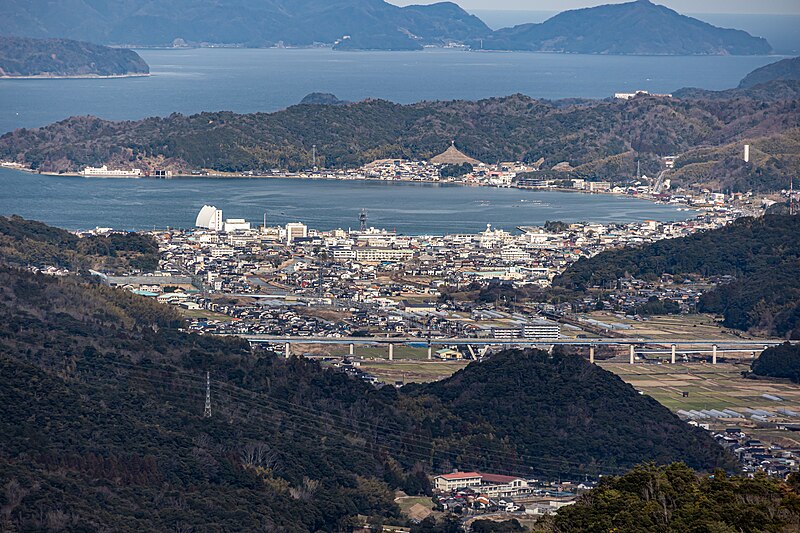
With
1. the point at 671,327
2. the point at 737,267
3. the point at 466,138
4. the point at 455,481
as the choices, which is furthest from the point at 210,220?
the point at 455,481

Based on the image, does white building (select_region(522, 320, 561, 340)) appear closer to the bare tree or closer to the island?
the bare tree

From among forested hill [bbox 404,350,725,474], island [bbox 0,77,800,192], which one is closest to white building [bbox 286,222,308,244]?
forested hill [bbox 404,350,725,474]

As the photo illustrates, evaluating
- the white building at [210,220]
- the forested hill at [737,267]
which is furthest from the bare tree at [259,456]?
the white building at [210,220]

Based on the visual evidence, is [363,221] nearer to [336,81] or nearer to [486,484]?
[486,484]

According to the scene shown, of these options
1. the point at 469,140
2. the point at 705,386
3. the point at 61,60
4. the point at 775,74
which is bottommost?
the point at 705,386

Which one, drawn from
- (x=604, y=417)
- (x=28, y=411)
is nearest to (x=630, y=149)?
(x=604, y=417)

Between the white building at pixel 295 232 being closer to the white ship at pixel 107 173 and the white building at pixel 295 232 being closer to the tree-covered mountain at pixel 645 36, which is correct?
the white ship at pixel 107 173

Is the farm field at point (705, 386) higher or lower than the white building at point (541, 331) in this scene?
lower
